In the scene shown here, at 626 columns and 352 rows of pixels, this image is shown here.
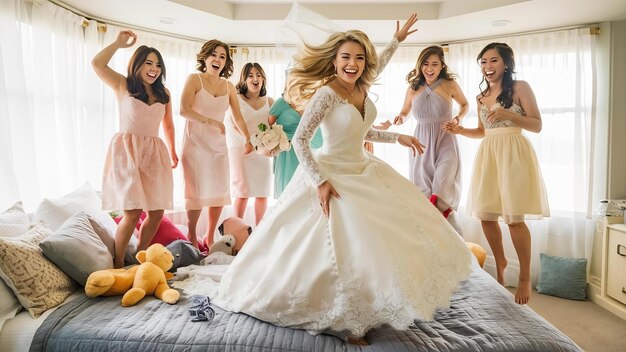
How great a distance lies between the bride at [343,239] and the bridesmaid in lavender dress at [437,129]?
1.35 meters

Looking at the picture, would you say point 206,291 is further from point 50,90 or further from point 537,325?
point 50,90

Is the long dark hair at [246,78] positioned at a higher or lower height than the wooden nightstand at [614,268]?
higher

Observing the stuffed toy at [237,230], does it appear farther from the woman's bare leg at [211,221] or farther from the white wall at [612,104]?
the white wall at [612,104]

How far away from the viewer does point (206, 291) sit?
82.5 inches

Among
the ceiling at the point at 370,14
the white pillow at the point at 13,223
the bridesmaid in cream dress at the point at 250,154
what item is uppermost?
the ceiling at the point at 370,14

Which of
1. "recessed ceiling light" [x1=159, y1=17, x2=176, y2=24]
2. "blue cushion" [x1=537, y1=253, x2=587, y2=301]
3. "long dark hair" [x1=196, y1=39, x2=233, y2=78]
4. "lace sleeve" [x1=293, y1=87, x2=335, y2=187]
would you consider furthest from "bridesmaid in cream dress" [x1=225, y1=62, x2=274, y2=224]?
"blue cushion" [x1=537, y1=253, x2=587, y2=301]

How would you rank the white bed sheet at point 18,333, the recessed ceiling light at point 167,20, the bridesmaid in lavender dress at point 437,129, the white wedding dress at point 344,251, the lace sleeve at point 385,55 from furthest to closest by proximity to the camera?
the recessed ceiling light at point 167,20
the bridesmaid in lavender dress at point 437,129
the lace sleeve at point 385,55
the white bed sheet at point 18,333
the white wedding dress at point 344,251

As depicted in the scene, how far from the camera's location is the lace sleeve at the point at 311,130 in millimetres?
1770

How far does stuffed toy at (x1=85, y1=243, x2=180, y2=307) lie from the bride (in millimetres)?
375

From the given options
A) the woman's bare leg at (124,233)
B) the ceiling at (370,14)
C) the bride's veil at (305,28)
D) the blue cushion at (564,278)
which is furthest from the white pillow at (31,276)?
the blue cushion at (564,278)

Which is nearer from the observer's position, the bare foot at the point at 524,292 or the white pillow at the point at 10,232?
the white pillow at the point at 10,232

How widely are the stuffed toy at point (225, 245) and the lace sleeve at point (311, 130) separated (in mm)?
1342

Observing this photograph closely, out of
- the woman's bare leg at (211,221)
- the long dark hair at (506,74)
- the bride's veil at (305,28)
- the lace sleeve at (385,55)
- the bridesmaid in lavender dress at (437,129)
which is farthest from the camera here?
the woman's bare leg at (211,221)

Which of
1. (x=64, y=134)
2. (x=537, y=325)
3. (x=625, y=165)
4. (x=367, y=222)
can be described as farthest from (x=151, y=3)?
(x=625, y=165)
